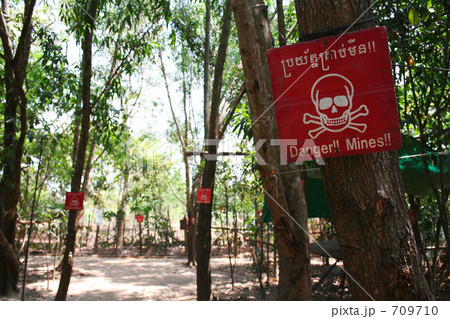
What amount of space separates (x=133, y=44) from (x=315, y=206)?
271 centimetres

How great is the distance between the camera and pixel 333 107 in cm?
136

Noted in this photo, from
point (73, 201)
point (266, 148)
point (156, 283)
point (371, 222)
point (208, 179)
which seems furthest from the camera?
point (156, 283)

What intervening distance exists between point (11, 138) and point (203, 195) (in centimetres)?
216

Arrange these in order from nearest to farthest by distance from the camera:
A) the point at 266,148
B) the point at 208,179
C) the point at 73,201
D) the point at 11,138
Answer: the point at 266,148
the point at 73,201
the point at 11,138
the point at 208,179

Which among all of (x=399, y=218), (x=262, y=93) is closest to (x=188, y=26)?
(x=262, y=93)

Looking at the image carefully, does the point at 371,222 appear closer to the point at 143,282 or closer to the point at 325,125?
the point at 325,125

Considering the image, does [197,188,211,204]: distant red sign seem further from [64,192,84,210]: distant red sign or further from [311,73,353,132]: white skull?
[311,73,353,132]: white skull

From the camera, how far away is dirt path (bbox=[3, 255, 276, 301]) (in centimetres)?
489

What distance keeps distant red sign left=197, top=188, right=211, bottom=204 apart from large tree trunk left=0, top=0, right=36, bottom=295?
1923 mm

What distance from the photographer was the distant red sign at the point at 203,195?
3.98 m

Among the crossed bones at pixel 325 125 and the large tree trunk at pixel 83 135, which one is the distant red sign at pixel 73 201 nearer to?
the large tree trunk at pixel 83 135

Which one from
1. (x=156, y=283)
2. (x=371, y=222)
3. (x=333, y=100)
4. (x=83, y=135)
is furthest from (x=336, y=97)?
(x=156, y=283)
